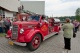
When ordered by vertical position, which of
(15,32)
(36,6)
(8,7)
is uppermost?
(36,6)

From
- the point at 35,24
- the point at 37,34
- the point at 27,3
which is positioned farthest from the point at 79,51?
the point at 27,3

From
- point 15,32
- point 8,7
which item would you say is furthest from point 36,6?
point 15,32

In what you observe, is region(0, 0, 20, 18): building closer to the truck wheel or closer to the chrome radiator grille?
the chrome radiator grille

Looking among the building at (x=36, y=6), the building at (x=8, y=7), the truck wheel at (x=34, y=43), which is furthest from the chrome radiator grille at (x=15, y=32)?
the building at (x=36, y=6)

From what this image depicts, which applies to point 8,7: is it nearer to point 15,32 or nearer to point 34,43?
point 15,32

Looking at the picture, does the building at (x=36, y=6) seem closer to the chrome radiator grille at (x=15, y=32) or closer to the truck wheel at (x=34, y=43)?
the truck wheel at (x=34, y=43)

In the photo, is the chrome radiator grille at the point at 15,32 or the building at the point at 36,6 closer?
the chrome radiator grille at the point at 15,32

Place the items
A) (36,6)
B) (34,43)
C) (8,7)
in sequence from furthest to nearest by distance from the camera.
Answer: (36,6) < (8,7) < (34,43)

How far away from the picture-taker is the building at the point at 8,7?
1611 cm

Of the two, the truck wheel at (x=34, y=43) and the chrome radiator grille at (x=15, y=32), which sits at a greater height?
the chrome radiator grille at (x=15, y=32)

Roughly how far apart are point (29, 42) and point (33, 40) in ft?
0.96

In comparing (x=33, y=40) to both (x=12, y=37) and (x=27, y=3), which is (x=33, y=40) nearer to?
(x=12, y=37)

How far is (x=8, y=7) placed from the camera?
18750 mm

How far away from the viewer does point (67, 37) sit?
5.70m
